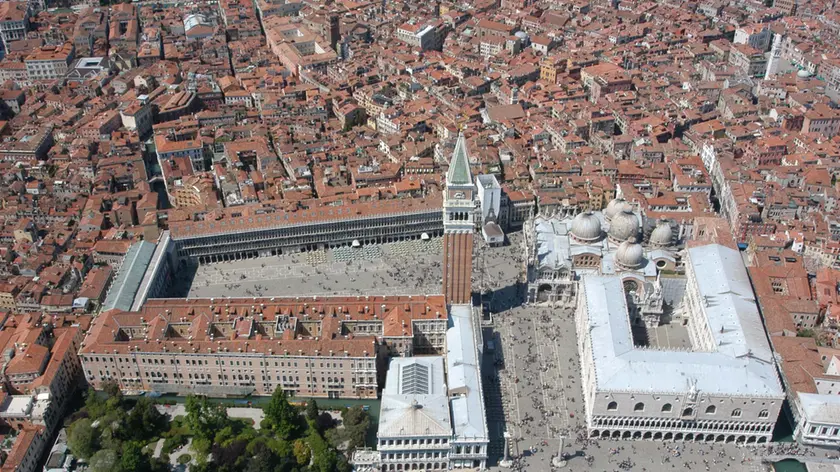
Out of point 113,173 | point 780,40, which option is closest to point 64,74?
point 113,173

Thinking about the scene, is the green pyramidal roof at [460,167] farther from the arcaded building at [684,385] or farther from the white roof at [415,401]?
the arcaded building at [684,385]

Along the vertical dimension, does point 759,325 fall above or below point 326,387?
above

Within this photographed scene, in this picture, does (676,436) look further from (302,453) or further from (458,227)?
(302,453)

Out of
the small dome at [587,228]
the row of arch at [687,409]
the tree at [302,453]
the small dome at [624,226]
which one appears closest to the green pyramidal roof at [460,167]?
the small dome at [587,228]

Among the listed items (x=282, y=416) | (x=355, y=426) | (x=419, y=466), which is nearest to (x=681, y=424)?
(x=419, y=466)

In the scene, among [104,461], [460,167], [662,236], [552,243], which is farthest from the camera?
[662,236]

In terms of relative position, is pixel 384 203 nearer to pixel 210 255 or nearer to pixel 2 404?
pixel 210 255
